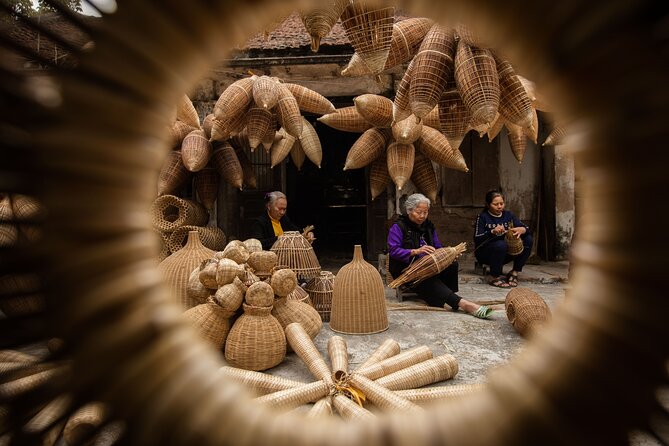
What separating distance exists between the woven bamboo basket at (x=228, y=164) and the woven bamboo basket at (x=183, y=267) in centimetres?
154

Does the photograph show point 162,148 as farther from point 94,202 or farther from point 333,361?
point 333,361

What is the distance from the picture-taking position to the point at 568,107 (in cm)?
31

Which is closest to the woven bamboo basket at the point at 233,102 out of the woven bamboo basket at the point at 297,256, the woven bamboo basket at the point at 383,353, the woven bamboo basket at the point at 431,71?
the woven bamboo basket at the point at 297,256

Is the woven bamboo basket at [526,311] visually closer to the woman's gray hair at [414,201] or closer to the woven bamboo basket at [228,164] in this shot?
the woman's gray hair at [414,201]

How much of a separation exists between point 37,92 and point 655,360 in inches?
19.9

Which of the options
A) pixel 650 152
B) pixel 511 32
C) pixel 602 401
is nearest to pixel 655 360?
pixel 602 401

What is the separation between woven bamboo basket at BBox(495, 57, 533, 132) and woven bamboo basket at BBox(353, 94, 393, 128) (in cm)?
144

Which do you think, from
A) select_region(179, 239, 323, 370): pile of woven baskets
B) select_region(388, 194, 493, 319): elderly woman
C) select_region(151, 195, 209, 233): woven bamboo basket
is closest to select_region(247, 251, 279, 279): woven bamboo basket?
select_region(179, 239, 323, 370): pile of woven baskets

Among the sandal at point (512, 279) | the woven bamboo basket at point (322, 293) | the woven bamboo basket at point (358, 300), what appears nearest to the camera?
the woven bamboo basket at point (358, 300)

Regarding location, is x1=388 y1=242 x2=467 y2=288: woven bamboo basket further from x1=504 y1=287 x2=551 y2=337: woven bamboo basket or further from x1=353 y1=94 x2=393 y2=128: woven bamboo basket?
x1=353 y1=94 x2=393 y2=128: woven bamboo basket

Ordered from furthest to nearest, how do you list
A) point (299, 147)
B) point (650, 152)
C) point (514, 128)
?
point (299, 147), point (514, 128), point (650, 152)

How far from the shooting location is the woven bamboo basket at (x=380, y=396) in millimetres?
1694

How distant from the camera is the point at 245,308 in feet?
7.98

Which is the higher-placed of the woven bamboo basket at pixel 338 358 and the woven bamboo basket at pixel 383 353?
the woven bamboo basket at pixel 338 358
